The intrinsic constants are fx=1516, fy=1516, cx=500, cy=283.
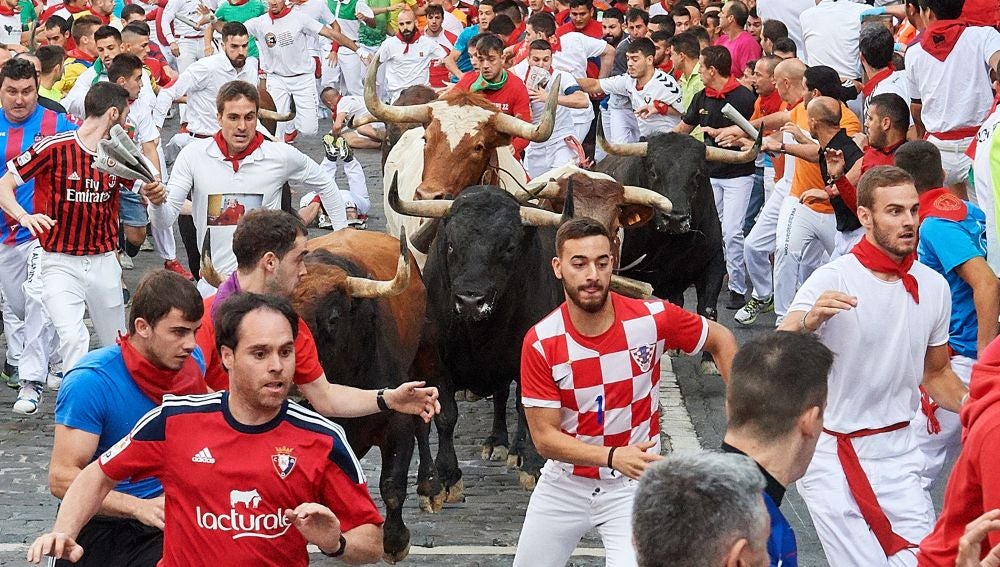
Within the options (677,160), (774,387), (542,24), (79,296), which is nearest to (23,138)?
(79,296)

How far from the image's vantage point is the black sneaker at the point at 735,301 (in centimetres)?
1430

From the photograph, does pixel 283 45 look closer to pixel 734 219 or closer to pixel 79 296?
pixel 734 219

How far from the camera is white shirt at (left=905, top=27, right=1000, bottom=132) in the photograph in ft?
36.8

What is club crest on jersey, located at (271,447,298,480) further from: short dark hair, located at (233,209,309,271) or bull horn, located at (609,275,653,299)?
bull horn, located at (609,275,653,299)

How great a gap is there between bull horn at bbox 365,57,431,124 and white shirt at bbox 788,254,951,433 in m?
5.04

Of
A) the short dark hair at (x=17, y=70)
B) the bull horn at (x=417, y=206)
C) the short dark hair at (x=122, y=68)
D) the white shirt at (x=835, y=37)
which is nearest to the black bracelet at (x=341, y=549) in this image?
the bull horn at (x=417, y=206)

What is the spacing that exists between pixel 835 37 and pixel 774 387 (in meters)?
11.4

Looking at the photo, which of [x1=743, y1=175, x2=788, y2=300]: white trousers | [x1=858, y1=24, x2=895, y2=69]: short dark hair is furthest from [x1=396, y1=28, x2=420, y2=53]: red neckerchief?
[x1=858, y1=24, x2=895, y2=69]: short dark hair

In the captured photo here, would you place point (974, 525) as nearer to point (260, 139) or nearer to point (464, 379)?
point (464, 379)

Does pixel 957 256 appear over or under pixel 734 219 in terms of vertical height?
over

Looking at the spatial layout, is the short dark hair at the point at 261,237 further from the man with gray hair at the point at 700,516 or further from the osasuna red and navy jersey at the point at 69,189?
the osasuna red and navy jersey at the point at 69,189

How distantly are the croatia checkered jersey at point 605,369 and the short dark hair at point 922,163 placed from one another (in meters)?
1.99

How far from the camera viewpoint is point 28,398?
1133 cm

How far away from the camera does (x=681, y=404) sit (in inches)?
448
